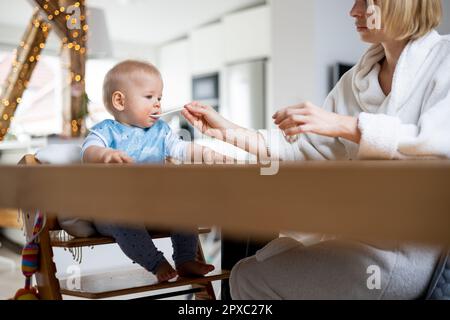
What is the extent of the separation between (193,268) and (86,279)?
20cm

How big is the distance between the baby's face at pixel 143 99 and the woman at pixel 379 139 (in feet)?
0.17

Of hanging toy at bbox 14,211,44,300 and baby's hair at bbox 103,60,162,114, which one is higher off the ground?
baby's hair at bbox 103,60,162,114

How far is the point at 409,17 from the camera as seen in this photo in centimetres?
72

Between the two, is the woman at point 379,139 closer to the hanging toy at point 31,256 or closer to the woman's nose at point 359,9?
the woman's nose at point 359,9

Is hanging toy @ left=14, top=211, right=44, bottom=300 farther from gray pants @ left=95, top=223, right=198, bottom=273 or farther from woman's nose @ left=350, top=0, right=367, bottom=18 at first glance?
woman's nose @ left=350, top=0, right=367, bottom=18

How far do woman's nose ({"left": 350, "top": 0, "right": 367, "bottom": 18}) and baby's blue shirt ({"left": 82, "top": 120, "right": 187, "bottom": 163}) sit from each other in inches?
12.9

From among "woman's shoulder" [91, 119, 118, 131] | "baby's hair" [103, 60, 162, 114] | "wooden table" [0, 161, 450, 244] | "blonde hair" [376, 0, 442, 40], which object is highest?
"blonde hair" [376, 0, 442, 40]

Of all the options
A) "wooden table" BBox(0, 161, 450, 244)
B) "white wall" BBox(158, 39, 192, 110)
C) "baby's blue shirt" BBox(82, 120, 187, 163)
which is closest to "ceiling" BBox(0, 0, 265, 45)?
"white wall" BBox(158, 39, 192, 110)

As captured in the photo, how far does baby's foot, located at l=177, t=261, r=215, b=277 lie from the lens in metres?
0.93

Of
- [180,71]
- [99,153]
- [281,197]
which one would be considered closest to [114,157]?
[99,153]

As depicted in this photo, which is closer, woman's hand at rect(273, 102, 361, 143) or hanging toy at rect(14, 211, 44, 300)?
woman's hand at rect(273, 102, 361, 143)

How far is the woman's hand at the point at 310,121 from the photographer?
0.58 metres

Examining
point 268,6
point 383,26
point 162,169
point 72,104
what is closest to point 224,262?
point 72,104

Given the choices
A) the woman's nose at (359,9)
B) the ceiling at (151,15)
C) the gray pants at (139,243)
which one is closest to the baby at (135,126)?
the gray pants at (139,243)
